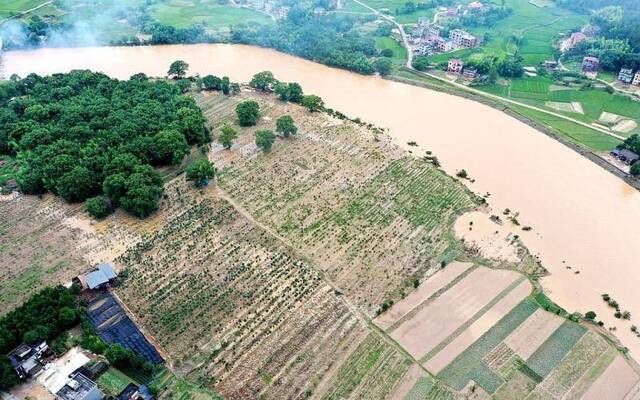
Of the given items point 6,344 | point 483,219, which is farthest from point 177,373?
point 483,219

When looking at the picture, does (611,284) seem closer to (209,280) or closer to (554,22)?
(209,280)

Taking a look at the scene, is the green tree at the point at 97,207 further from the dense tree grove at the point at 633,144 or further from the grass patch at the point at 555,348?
the dense tree grove at the point at 633,144

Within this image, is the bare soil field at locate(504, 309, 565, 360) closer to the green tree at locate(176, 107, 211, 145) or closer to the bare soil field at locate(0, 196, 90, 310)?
the bare soil field at locate(0, 196, 90, 310)

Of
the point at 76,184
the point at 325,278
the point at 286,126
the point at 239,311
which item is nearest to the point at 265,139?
the point at 286,126

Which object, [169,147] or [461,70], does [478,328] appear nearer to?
[169,147]

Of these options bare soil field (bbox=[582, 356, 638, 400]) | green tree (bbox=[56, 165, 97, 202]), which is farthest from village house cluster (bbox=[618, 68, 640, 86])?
green tree (bbox=[56, 165, 97, 202])

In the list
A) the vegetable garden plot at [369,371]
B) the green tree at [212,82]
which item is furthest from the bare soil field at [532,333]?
the green tree at [212,82]
